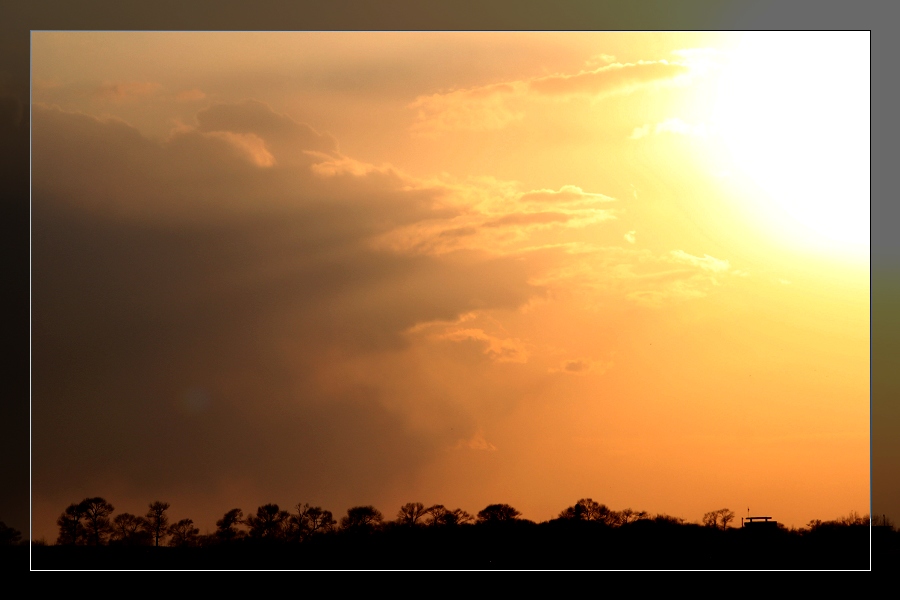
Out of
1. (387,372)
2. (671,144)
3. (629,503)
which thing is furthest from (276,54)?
(629,503)

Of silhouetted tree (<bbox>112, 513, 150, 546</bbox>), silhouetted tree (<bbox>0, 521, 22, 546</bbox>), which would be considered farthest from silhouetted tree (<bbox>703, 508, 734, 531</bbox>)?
silhouetted tree (<bbox>0, 521, 22, 546</bbox>)

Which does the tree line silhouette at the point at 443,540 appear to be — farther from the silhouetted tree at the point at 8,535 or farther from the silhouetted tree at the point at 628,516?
the silhouetted tree at the point at 8,535

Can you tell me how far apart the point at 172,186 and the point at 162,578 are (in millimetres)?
2843

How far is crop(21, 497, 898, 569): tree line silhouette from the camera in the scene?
721 cm

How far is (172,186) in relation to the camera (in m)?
7.30

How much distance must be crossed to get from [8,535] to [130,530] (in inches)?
32.5

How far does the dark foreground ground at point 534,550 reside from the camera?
724 centimetres

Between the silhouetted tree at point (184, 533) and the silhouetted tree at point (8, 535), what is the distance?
106 cm

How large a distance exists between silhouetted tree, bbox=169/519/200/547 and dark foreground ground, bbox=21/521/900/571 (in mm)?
51

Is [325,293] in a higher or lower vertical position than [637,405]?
higher

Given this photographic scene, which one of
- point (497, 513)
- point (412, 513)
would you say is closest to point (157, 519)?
point (412, 513)

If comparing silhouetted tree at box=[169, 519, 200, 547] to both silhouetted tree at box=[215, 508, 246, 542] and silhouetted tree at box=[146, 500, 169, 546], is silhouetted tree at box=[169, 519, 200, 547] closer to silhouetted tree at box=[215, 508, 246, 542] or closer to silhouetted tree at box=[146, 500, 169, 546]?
silhouetted tree at box=[146, 500, 169, 546]

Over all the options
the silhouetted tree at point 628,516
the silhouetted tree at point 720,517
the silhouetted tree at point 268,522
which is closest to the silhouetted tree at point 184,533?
the silhouetted tree at point 268,522

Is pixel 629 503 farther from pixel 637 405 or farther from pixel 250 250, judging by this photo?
pixel 250 250
